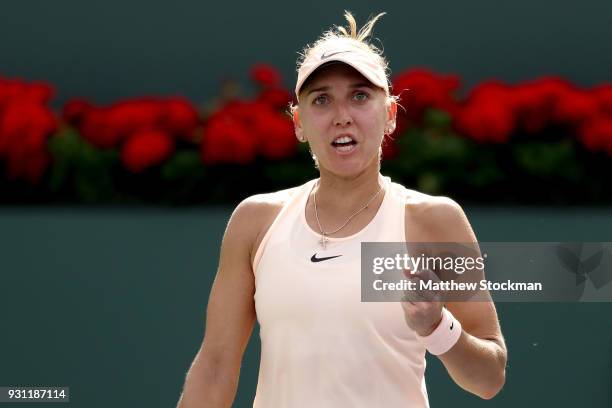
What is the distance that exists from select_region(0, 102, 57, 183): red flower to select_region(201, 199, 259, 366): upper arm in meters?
2.31

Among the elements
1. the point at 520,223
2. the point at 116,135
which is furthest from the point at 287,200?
the point at 116,135

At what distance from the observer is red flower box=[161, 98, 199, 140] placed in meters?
4.88

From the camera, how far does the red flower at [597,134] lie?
4.70m

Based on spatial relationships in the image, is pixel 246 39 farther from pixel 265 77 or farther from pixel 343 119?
pixel 343 119

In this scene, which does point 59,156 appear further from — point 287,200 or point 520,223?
point 287,200

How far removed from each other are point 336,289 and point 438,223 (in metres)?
0.29

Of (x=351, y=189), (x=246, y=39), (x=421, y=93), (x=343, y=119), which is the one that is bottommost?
(x=351, y=189)

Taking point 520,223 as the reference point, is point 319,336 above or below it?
below

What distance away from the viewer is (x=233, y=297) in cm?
280

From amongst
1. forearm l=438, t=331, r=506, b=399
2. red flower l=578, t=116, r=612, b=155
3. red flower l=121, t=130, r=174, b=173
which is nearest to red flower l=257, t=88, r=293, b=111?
red flower l=121, t=130, r=174, b=173

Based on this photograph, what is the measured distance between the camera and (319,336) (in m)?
2.63

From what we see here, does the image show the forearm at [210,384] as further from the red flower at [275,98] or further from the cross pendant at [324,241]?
the red flower at [275,98]

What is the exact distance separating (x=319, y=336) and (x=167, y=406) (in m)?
1.94

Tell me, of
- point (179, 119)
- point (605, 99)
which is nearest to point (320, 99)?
point (179, 119)
